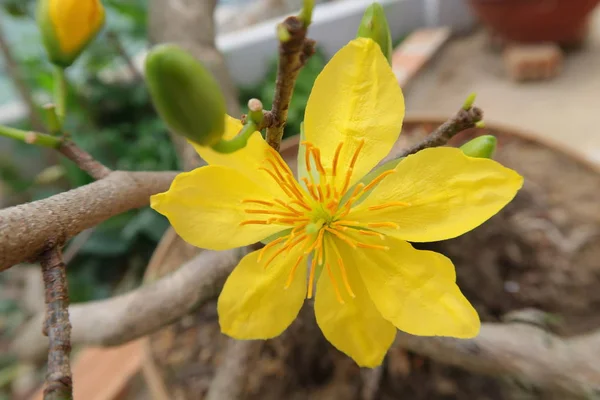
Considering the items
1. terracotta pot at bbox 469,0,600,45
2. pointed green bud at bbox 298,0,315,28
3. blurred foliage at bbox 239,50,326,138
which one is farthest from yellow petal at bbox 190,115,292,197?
terracotta pot at bbox 469,0,600,45

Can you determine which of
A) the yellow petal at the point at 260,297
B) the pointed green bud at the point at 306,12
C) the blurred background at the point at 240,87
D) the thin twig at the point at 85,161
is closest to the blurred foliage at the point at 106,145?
the blurred background at the point at 240,87

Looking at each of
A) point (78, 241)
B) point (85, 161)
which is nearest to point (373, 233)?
point (85, 161)

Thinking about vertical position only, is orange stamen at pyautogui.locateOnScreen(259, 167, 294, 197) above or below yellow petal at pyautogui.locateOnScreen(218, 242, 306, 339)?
above

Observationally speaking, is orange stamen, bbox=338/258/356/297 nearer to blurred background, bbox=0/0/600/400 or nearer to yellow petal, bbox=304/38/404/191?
yellow petal, bbox=304/38/404/191

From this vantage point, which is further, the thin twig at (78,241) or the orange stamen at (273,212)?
the thin twig at (78,241)

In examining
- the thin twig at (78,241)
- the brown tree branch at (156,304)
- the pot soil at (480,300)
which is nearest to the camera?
the brown tree branch at (156,304)

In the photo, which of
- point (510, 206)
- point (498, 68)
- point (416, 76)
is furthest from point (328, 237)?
point (498, 68)

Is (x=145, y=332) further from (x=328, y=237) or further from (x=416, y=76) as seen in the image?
(x=416, y=76)

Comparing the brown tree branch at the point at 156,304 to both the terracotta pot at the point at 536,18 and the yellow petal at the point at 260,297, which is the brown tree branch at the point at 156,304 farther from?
the terracotta pot at the point at 536,18
